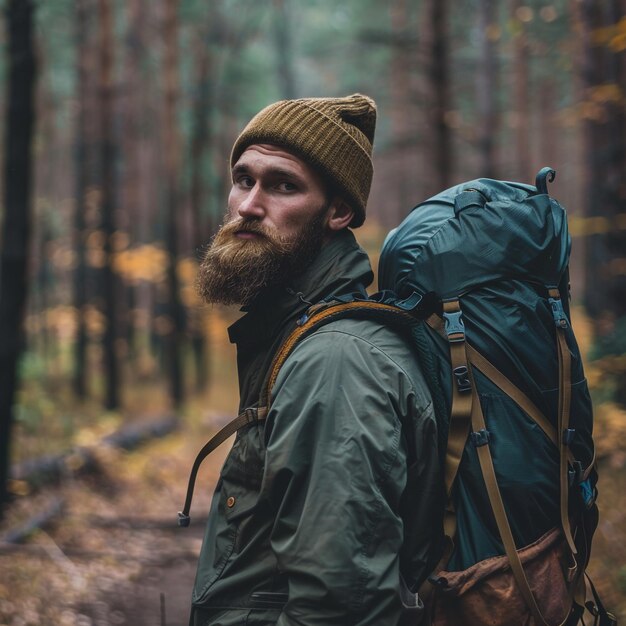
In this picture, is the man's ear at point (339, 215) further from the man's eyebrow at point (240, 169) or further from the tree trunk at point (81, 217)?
the tree trunk at point (81, 217)

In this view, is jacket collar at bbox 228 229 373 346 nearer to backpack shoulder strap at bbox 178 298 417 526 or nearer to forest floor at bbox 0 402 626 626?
backpack shoulder strap at bbox 178 298 417 526

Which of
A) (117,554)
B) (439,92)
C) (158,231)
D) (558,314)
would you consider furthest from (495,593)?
(158,231)

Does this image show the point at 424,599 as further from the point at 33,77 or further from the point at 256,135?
the point at 33,77

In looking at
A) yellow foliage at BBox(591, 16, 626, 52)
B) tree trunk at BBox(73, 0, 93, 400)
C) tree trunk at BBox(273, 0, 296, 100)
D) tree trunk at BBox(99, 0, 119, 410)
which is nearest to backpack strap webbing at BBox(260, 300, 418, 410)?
yellow foliage at BBox(591, 16, 626, 52)

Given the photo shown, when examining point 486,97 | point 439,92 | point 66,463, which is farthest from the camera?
point 486,97

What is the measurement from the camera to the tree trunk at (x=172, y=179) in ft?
48.5

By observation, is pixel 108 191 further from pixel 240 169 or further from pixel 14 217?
pixel 240 169

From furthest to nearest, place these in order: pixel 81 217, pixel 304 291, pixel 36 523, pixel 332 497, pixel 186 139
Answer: pixel 186 139 < pixel 81 217 < pixel 36 523 < pixel 304 291 < pixel 332 497

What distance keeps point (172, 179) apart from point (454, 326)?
13.9m

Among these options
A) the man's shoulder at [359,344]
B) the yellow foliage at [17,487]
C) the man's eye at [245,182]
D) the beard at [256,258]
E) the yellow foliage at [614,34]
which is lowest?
the yellow foliage at [17,487]

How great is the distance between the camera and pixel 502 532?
1.84 meters

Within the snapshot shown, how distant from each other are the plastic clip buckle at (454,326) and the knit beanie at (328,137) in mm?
685

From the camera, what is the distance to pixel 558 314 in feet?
6.58

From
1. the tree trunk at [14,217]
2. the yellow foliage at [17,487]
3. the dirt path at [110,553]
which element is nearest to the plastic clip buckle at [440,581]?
the dirt path at [110,553]
